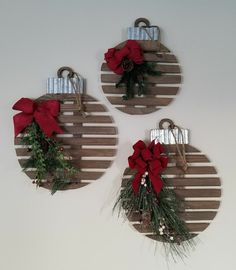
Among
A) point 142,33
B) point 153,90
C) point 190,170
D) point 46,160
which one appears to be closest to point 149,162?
point 190,170

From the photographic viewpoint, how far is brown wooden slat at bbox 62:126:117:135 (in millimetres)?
1212

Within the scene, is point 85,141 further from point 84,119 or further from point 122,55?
point 122,55

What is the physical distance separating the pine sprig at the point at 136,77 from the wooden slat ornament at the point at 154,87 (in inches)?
0.6

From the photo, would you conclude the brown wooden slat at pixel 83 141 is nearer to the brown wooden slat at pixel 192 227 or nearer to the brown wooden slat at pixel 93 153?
the brown wooden slat at pixel 93 153

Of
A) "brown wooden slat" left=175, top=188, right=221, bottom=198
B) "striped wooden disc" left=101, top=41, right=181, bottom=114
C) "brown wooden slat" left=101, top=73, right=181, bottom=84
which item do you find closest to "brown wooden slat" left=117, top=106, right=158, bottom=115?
"striped wooden disc" left=101, top=41, right=181, bottom=114

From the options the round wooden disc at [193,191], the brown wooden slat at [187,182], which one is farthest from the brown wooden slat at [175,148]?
the brown wooden slat at [187,182]

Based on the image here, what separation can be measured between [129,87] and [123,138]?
199 mm

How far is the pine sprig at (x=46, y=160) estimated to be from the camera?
3.80 ft

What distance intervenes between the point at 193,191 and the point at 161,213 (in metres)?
0.16

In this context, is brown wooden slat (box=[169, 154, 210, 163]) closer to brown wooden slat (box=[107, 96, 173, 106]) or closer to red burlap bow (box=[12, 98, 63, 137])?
brown wooden slat (box=[107, 96, 173, 106])

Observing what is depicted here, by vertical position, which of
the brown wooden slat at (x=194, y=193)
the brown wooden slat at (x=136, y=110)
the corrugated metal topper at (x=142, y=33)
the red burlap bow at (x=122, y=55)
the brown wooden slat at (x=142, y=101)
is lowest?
the brown wooden slat at (x=194, y=193)

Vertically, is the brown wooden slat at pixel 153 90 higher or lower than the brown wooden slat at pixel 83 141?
higher

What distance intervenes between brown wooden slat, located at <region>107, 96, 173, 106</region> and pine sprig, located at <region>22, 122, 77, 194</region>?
0.91ft

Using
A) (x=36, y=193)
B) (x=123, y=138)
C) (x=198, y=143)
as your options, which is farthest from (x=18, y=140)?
(x=198, y=143)
